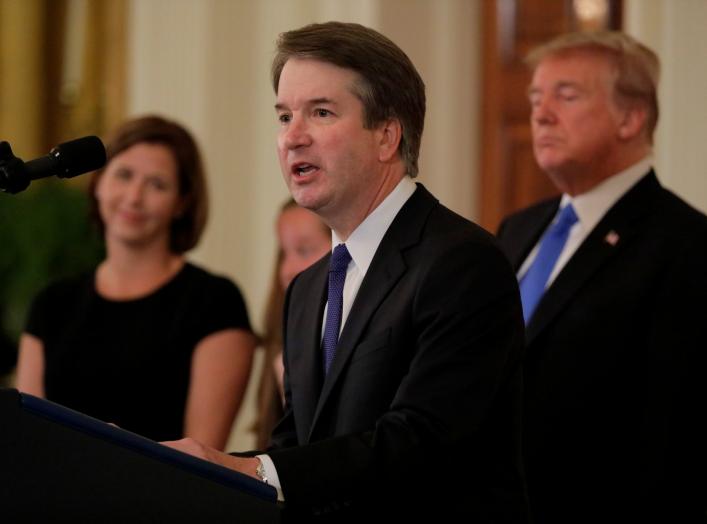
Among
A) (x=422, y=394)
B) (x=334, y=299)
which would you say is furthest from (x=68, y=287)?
(x=422, y=394)

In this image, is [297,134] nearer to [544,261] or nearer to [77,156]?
[77,156]

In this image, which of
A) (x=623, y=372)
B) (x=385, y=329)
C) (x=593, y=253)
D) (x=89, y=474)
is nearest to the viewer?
(x=89, y=474)

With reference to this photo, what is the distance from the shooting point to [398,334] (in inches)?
81.2

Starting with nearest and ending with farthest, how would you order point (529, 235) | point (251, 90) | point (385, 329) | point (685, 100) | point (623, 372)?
point (385, 329), point (623, 372), point (529, 235), point (685, 100), point (251, 90)

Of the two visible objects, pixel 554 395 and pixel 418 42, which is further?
pixel 418 42

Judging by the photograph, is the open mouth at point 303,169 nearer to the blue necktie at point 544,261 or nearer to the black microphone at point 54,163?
the black microphone at point 54,163

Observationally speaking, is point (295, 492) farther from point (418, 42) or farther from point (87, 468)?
point (418, 42)

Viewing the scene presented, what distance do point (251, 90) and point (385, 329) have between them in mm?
4553

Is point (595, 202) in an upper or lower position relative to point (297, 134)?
upper

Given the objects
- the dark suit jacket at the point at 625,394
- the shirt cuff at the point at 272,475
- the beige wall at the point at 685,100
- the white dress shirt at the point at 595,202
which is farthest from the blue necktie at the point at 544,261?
the shirt cuff at the point at 272,475

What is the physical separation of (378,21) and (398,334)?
3.55 m

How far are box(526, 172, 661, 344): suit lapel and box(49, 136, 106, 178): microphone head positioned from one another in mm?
1608

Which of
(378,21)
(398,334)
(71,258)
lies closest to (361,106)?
(398,334)

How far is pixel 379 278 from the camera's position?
215 cm
